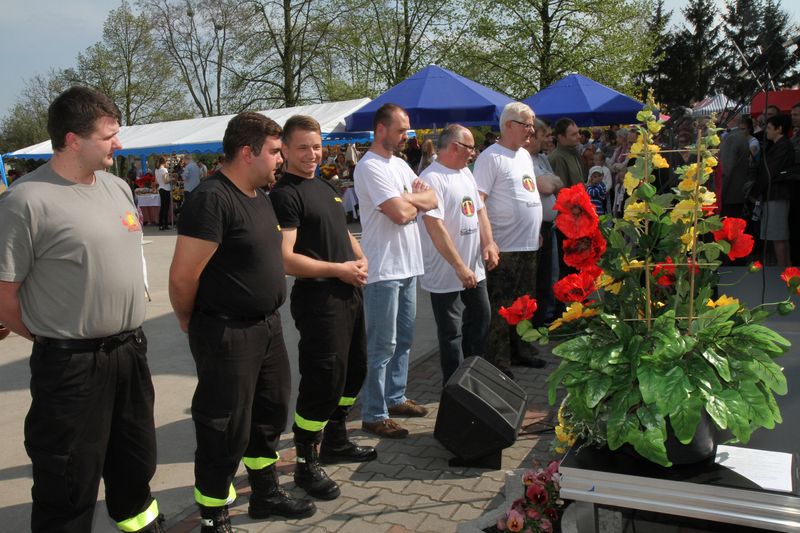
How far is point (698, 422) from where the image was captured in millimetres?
2188

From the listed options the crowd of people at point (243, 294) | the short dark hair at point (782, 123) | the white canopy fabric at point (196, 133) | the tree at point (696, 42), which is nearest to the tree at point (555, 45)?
the white canopy fabric at point (196, 133)

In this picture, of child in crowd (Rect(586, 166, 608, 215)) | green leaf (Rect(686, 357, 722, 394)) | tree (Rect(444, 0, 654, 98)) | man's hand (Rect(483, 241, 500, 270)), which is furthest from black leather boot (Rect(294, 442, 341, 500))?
tree (Rect(444, 0, 654, 98))

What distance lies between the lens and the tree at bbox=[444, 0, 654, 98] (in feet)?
86.3

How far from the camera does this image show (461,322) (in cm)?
487

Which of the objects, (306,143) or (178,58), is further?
(178,58)

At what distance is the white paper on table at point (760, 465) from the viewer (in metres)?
2.17

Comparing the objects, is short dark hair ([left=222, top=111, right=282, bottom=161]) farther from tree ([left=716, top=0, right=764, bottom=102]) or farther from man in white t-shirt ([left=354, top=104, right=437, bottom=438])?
tree ([left=716, top=0, right=764, bottom=102])

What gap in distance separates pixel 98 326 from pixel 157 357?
432 centimetres

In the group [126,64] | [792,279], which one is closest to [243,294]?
[792,279]

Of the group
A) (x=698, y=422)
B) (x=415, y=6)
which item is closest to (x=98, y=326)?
(x=698, y=422)

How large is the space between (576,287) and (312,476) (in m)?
2.03

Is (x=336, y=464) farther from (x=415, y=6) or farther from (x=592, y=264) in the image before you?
(x=415, y=6)

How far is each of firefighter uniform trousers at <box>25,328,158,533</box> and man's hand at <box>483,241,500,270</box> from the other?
2782 mm

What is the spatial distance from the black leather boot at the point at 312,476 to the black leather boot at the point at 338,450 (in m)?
0.34
